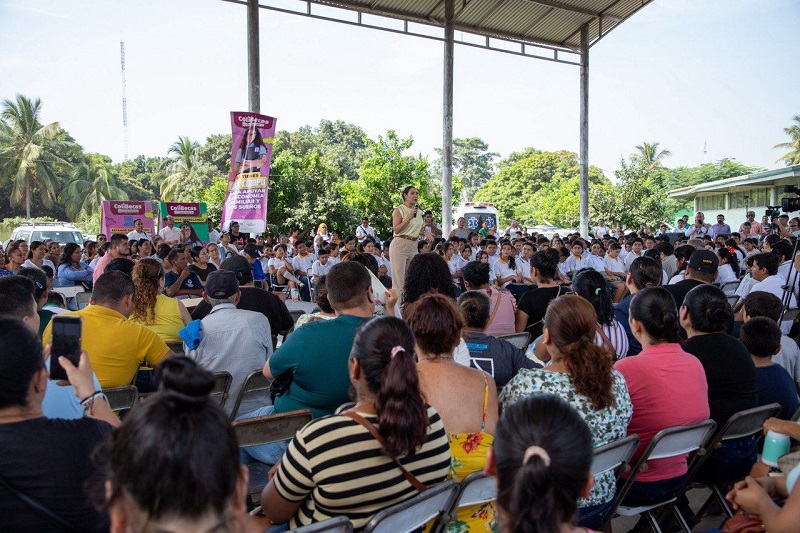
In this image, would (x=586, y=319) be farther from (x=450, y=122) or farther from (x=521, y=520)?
(x=450, y=122)

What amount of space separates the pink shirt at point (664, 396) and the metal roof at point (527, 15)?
48.9ft

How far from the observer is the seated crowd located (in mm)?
1198

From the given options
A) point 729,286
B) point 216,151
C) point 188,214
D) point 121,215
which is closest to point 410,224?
point 729,286

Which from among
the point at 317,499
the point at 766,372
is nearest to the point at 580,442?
the point at 317,499

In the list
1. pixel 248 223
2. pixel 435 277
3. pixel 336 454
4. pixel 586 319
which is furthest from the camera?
pixel 248 223

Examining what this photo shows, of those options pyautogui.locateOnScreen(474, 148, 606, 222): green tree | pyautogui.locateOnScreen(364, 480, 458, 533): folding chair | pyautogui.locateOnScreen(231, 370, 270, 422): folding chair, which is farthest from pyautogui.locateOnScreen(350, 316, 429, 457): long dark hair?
pyautogui.locateOnScreen(474, 148, 606, 222): green tree

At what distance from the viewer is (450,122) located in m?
17.0

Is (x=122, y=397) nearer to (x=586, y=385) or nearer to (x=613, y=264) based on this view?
(x=586, y=385)

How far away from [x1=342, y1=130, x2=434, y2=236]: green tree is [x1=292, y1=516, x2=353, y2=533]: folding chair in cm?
2206

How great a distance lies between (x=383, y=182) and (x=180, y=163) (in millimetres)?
31100

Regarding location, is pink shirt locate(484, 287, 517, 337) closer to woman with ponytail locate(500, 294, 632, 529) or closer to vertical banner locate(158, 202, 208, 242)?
woman with ponytail locate(500, 294, 632, 529)

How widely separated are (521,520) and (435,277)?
11.3 feet

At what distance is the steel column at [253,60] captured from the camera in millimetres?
13023

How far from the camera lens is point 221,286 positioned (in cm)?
414
